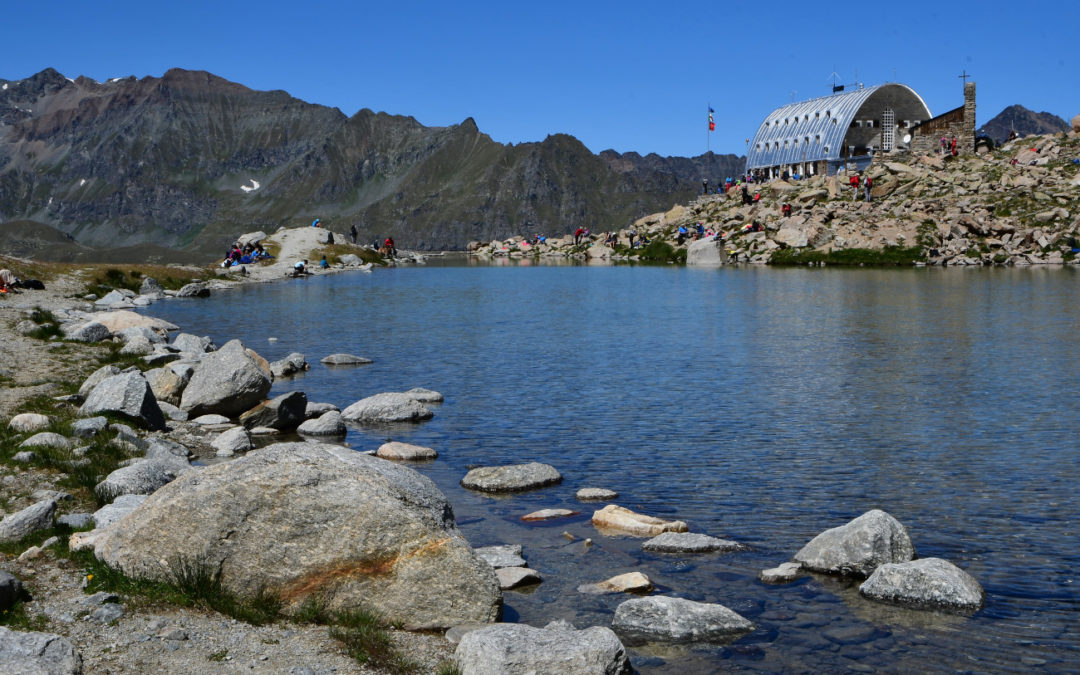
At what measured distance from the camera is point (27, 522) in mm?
14148

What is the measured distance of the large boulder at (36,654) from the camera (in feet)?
31.5

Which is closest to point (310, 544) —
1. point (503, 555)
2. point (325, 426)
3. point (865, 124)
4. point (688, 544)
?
point (503, 555)

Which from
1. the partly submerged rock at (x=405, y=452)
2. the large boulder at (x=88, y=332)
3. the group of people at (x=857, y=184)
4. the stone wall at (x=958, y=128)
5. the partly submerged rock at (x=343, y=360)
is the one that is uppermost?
the stone wall at (x=958, y=128)

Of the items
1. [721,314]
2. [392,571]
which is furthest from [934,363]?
[392,571]

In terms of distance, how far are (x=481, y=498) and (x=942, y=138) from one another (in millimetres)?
155897

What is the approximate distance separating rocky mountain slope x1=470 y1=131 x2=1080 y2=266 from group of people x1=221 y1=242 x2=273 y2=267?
65776mm

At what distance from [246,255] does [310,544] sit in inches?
5275

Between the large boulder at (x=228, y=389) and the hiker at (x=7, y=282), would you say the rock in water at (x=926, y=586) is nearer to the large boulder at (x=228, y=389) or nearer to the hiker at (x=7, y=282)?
the large boulder at (x=228, y=389)

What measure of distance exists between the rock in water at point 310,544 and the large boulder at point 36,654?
2.41 metres

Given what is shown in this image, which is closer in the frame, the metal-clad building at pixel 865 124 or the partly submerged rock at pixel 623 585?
the partly submerged rock at pixel 623 585

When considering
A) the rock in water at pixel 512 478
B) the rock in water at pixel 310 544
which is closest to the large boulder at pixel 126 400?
the rock in water at pixel 512 478

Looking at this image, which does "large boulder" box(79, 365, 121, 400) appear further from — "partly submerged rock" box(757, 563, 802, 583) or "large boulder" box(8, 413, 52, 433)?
"partly submerged rock" box(757, 563, 802, 583)

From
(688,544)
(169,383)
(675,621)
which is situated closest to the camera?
(675,621)

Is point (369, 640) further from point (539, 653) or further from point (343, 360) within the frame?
point (343, 360)
